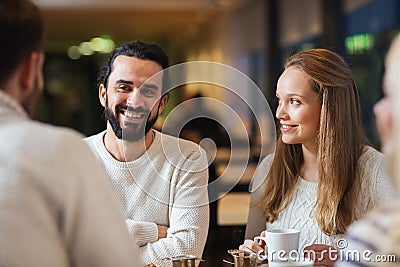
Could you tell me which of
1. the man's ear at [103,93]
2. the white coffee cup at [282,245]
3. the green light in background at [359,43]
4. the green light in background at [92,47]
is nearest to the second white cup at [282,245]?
the white coffee cup at [282,245]

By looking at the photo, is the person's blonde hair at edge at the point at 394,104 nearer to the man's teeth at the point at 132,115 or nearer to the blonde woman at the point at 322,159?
the blonde woman at the point at 322,159

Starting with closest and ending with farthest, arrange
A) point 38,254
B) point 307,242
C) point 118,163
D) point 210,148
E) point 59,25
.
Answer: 1. point 38,254
2. point 307,242
3. point 118,163
4. point 210,148
5. point 59,25

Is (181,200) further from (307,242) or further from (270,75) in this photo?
(270,75)

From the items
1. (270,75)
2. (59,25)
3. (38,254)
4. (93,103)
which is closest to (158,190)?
(38,254)

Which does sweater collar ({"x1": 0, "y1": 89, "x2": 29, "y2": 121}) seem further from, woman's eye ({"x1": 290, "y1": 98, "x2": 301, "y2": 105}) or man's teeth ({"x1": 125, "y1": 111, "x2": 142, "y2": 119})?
woman's eye ({"x1": 290, "y1": 98, "x2": 301, "y2": 105})

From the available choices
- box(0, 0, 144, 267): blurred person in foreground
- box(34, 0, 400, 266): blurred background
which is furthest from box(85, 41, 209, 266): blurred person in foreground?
box(0, 0, 144, 267): blurred person in foreground

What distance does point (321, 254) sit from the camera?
201cm

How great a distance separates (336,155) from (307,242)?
28 centimetres

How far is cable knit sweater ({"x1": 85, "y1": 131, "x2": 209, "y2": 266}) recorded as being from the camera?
2254 millimetres

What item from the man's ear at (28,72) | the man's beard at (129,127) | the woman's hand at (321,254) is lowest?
the woman's hand at (321,254)

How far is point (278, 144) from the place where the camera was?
241 centimetres

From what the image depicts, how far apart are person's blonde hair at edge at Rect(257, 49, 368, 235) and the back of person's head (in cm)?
118

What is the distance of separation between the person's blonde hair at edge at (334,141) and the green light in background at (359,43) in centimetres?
344

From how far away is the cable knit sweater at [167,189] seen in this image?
225cm
